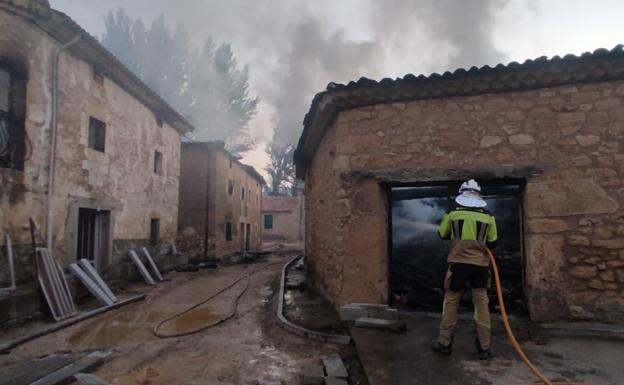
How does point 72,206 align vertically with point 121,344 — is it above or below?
above

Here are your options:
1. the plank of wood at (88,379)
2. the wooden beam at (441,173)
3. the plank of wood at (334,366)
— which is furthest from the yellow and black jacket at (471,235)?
the plank of wood at (88,379)

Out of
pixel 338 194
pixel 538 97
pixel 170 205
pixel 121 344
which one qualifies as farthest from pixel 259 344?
pixel 170 205

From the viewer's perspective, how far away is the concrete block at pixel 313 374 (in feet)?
14.1

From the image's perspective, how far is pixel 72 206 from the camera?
9516 mm

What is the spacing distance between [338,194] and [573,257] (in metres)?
3.38

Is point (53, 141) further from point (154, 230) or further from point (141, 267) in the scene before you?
point (154, 230)

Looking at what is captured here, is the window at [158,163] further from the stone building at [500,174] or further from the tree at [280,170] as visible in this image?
the tree at [280,170]

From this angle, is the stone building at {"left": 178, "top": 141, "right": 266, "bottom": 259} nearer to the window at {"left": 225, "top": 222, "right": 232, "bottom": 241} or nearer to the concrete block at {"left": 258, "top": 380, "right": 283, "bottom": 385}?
the window at {"left": 225, "top": 222, "right": 232, "bottom": 241}

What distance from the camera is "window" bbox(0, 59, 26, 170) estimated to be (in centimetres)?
768

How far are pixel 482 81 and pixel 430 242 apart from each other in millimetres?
2717

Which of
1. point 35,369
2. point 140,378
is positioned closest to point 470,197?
point 140,378

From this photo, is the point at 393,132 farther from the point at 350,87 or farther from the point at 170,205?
the point at 170,205

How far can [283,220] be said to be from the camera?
39.3m

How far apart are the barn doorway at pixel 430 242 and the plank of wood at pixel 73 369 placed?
4323mm
